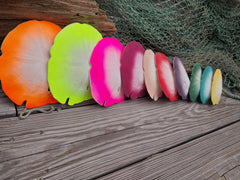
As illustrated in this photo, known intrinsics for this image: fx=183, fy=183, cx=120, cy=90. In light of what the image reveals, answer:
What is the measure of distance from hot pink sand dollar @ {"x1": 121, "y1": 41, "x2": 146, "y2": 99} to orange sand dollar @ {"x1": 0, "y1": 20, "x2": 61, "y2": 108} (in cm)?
38

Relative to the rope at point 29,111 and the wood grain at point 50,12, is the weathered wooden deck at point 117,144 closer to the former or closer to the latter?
the rope at point 29,111

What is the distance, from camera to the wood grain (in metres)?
0.84

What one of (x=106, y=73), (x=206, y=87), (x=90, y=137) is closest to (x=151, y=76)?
(x=106, y=73)

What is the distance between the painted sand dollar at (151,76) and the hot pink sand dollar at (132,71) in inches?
1.2

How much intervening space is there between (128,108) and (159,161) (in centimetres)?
32

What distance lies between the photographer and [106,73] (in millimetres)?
949

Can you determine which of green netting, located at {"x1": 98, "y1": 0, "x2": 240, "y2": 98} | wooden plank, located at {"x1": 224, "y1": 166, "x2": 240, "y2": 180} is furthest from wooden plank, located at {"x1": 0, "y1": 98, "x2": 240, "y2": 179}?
green netting, located at {"x1": 98, "y1": 0, "x2": 240, "y2": 98}

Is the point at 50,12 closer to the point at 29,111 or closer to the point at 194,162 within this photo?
the point at 29,111

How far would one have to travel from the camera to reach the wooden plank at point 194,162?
2.33 ft

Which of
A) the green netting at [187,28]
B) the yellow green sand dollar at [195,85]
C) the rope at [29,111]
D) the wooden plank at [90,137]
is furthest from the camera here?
the green netting at [187,28]

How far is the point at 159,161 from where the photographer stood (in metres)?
0.77

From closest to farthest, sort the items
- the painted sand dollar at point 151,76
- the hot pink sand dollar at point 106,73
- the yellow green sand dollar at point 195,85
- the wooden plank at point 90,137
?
the wooden plank at point 90,137
the hot pink sand dollar at point 106,73
the painted sand dollar at point 151,76
the yellow green sand dollar at point 195,85

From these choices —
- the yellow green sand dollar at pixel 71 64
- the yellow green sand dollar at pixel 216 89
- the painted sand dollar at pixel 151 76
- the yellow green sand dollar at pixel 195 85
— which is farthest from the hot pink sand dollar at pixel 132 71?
the yellow green sand dollar at pixel 216 89

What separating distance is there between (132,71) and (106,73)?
0.53 feet
